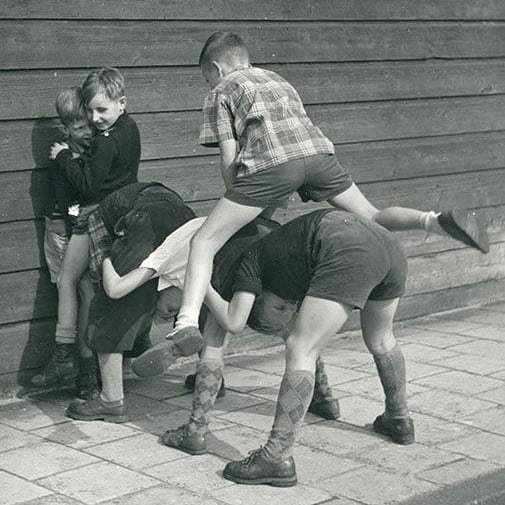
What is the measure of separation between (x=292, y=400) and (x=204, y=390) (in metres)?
0.57

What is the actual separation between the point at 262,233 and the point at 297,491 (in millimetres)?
1282

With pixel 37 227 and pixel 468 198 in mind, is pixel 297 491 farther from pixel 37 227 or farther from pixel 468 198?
pixel 468 198

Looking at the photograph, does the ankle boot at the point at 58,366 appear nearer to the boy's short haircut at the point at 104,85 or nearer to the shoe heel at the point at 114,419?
the shoe heel at the point at 114,419

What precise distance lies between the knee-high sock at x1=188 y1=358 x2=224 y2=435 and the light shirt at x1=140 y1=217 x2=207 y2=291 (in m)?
0.43

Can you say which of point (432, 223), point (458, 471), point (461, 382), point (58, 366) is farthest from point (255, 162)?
point (461, 382)

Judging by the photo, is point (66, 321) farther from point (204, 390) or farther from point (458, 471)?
point (458, 471)

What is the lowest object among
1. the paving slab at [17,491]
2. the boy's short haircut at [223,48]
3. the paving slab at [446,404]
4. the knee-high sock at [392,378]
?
the paving slab at [446,404]

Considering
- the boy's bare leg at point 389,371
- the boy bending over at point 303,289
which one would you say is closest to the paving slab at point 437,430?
the boy's bare leg at point 389,371

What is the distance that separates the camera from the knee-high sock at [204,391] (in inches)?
215

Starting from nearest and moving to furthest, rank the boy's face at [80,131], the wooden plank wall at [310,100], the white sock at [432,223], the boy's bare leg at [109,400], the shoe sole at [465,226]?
the shoe sole at [465,226] → the white sock at [432,223] → the boy's bare leg at [109,400] → the boy's face at [80,131] → the wooden plank wall at [310,100]

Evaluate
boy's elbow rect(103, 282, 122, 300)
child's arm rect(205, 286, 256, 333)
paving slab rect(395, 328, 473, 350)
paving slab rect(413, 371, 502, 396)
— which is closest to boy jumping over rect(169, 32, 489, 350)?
child's arm rect(205, 286, 256, 333)

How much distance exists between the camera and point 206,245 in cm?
538

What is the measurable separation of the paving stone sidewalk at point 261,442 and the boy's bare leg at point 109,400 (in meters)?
0.06

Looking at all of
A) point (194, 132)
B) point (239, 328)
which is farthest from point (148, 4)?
point (239, 328)
